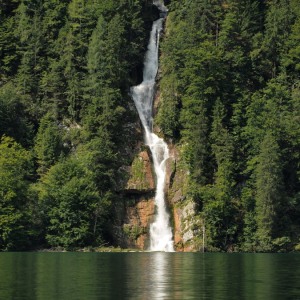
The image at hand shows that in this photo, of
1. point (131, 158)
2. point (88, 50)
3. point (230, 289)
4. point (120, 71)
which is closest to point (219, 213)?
point (131, 158)

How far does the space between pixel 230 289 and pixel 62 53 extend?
84.3 meters

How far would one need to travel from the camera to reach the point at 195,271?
48.5 meters

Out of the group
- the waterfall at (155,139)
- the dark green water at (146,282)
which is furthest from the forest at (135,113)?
the dark green water at (146,282)

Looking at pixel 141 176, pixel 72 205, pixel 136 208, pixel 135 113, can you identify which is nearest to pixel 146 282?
pixel 72 205

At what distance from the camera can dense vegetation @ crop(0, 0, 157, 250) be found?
296 ft

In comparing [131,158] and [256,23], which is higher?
[256,23]

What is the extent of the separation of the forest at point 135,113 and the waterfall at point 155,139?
1.40 meters

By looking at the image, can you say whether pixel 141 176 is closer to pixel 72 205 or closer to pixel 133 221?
pixel 133 221

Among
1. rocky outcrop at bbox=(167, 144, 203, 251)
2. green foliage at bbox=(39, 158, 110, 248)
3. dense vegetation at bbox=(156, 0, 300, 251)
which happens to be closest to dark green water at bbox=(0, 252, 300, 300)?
green foliage at bbox=(39, 158, 110, 248)

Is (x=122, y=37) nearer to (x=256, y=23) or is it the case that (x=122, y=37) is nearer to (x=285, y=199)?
(x=256, y=23)

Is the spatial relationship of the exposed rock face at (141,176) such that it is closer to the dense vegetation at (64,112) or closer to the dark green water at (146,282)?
the dense vegetation at (64,112)

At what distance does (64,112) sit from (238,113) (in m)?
25.8

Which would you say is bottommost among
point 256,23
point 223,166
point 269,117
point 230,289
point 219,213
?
point 230,289

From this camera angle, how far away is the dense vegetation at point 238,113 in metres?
93.2
